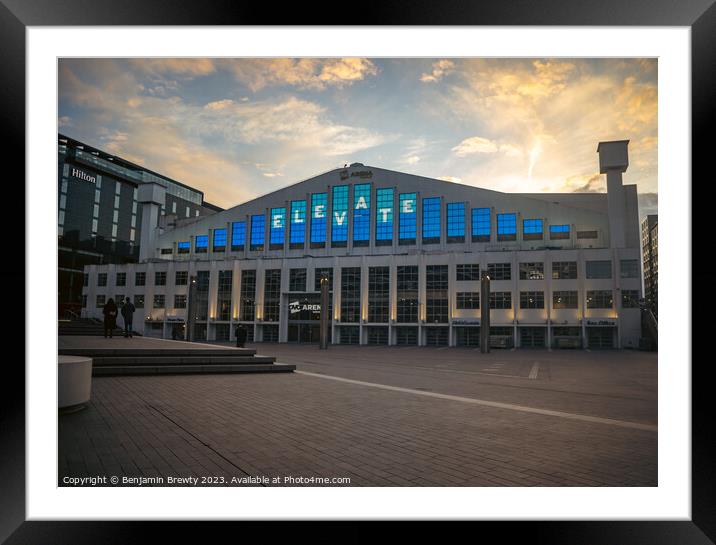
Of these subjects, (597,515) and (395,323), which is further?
(395,323)

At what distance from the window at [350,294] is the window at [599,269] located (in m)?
22.2

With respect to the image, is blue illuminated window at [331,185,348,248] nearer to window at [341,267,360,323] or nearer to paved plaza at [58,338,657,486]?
window at [341,267,360,323]

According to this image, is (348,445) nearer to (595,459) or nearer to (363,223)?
(595,459)

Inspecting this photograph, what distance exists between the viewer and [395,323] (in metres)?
44.2

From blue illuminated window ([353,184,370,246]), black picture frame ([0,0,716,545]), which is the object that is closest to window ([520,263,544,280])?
blue illuminated window ([353,184,370,246])

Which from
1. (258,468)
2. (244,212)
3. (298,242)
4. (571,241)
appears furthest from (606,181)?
(258,468)

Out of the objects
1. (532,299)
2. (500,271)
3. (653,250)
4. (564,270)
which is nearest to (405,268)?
(500,271)

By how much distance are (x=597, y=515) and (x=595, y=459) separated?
612 millimetres

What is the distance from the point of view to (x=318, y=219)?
50875 millimetres

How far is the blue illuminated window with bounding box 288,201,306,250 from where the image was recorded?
5144 centimetres

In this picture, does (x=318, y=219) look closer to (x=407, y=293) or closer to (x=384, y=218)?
(x=384, y=218)

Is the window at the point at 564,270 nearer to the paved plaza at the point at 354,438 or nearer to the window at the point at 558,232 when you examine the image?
the window at the point at 558,232

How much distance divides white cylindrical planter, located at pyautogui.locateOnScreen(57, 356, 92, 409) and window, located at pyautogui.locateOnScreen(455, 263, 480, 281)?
38.6 meters
